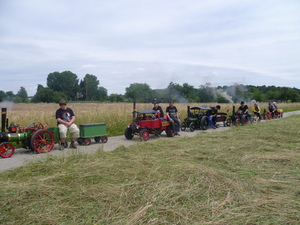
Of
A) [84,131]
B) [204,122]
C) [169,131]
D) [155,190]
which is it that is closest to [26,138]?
[84,131]

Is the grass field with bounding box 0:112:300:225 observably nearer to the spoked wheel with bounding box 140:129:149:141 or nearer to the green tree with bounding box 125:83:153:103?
the spoked wheel with bounding box 140:129:149:141

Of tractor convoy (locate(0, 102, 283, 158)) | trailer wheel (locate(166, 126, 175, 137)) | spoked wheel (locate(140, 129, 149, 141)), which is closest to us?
tractor convoy (locate(0, 102, 283, 158))

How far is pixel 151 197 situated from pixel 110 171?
131 centimetres

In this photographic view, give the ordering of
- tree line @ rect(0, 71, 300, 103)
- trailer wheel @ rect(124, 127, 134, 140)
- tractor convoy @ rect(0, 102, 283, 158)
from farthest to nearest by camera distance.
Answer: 1. tree line @ rect(0, 71, 300, 103)
2. trailer wheel @ rect(124, 127, 134, 140)
3. tractor convoy @ rect(0, 102, 283, 158)

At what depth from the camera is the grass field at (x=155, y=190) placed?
2779mm

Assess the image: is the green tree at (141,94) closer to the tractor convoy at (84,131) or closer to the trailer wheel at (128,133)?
the tractor convoy at (84,131)

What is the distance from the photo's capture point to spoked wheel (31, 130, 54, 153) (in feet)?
21.8

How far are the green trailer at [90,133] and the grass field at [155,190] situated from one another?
2675mm

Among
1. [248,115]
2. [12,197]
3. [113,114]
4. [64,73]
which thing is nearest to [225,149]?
[12,197]

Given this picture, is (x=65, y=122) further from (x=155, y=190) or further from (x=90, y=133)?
(x=155, y=190)

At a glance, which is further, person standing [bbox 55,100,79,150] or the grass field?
person standing [bbox 55,100,79,150]

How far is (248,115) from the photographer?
1392 cm

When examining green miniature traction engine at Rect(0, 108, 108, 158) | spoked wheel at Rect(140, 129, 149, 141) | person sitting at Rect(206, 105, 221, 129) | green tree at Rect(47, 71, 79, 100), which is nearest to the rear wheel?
person sitting at Rect(206, 105, 221, 129)

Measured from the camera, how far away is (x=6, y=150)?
20.8ft
